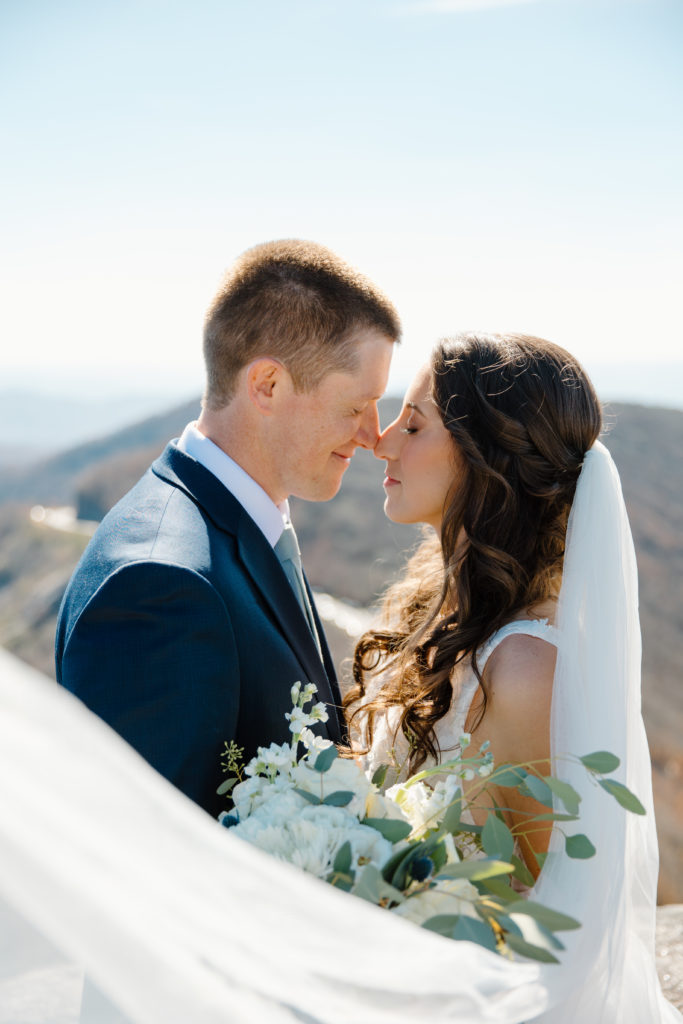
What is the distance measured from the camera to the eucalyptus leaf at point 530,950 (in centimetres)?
160

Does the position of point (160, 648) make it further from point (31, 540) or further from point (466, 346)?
point (31, 540)

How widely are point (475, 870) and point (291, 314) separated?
2278 millimetres

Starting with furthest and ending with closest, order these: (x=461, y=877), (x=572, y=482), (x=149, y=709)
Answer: (x=572, y=482), (x=149, y=709), (x=461, y=877)

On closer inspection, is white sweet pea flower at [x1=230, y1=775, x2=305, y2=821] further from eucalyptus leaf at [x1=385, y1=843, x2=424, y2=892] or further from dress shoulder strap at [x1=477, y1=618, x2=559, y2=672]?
dress shoulder strap at [x1=477, y1=618, x2=559, y2=672]

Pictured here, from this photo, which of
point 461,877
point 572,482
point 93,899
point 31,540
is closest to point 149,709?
point 461,877

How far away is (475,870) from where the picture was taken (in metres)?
1.75

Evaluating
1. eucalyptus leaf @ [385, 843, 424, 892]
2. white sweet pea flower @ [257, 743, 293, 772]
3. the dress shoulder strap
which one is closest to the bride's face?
the dress shoulder strap

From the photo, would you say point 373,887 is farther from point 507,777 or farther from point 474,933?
point 507,777

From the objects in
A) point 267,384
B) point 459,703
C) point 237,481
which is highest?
point 267,384

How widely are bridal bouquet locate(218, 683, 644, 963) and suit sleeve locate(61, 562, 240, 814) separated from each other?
325 millimetres

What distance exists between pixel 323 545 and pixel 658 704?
20.3 ft

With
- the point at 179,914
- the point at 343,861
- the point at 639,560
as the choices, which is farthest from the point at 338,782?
the point at 639,560

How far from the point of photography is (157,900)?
4.01 ft

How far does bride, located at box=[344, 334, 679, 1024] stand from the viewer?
227cm
